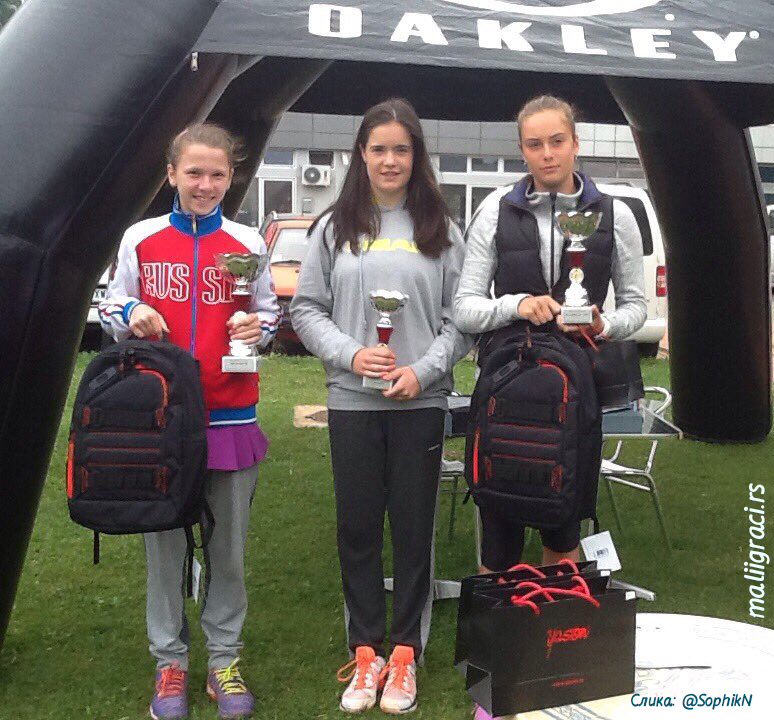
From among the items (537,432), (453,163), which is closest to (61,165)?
(537,432)

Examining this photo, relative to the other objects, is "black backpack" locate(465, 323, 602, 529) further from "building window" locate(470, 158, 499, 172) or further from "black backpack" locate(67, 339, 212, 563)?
"building window" locate(470, 158, 499, 172)

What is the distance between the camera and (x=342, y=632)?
4.12m

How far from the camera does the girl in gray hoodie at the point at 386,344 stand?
327cm

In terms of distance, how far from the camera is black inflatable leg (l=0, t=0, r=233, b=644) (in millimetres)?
3027

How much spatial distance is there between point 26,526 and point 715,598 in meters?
2.86

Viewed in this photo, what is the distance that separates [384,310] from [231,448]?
0.64 m

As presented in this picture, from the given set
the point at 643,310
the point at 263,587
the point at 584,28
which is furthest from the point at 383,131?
the point at 263,587

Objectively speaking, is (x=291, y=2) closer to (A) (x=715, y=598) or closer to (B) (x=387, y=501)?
(B) (x=387, y=501)

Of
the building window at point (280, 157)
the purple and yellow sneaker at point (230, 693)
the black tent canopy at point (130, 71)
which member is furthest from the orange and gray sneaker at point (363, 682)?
the building window at point (280, 157)

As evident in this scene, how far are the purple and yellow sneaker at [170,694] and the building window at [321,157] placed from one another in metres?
24.6

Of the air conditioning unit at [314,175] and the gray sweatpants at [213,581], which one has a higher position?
the air conditioning unit at [314,175]

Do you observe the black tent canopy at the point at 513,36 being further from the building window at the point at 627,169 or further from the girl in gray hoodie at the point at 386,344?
the building window at the point at 627,169

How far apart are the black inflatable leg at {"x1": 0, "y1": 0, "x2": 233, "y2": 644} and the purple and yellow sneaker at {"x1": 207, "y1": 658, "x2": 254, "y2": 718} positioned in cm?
76

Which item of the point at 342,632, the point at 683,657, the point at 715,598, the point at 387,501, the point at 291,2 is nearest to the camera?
the point at 683,657
